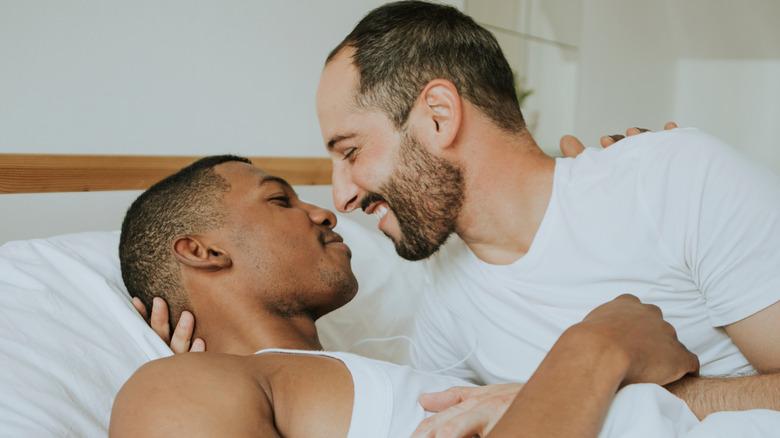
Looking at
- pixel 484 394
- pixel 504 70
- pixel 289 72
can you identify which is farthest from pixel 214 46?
pixel 484 394

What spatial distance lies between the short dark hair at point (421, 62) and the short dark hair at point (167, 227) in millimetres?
392

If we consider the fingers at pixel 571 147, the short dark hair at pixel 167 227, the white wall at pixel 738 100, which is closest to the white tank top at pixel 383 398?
the short dark hair at pixel 167 227

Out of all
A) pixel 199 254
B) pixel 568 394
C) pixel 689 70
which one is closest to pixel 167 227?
pixel 199 254

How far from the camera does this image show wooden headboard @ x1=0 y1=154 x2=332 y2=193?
1.45 meters

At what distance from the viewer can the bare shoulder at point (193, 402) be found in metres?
0.79

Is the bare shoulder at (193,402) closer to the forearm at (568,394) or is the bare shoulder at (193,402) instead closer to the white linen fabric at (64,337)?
the white linen fabric at (64,337)

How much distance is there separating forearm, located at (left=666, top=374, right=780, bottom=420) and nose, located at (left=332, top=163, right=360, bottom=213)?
713 mm

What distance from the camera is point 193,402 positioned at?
0.81m

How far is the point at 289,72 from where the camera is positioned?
81.4 inches

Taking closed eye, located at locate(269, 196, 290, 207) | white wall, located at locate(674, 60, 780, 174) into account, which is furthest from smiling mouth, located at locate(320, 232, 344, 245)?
white wall, located at locate(674, 60, 780, 174)

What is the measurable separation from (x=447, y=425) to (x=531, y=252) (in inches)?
19.1

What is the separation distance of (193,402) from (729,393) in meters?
0.81

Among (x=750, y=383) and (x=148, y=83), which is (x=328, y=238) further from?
(x=750, y=383)

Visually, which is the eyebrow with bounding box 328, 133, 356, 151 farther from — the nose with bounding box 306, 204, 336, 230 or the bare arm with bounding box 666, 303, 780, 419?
the bare arm with bounding box 666, 303, 780, 419
